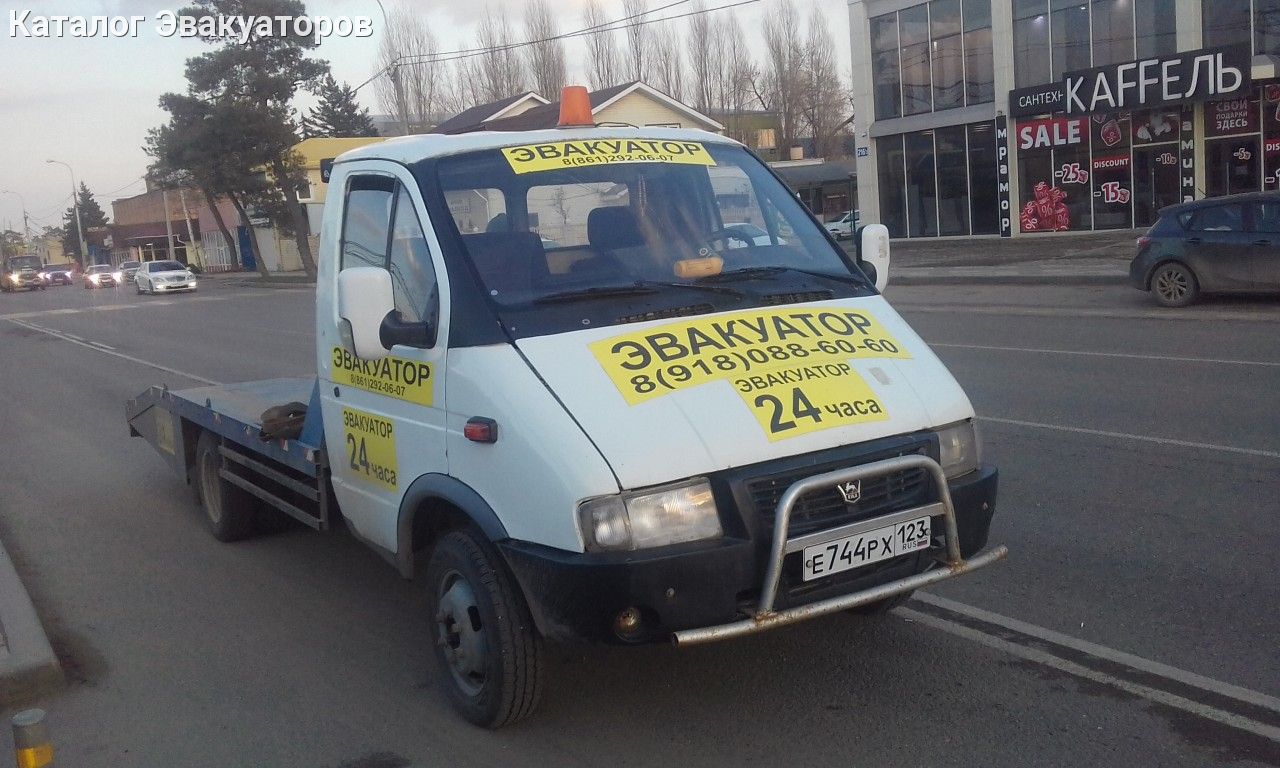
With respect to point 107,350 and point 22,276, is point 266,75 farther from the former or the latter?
point 107,350

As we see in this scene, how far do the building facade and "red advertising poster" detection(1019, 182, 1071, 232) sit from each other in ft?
0.13

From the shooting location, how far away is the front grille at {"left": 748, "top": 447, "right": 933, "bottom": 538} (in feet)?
12.1

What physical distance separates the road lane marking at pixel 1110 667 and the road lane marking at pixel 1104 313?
1107cm

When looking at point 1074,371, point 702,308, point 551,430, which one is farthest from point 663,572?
point 1074,371

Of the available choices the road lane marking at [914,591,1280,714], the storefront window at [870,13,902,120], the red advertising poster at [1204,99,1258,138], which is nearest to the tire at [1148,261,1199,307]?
the road lane marking at [914,591,1280,714]

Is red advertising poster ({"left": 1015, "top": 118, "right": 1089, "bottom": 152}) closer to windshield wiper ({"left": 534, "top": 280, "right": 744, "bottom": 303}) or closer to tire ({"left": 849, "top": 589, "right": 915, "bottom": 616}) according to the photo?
tire ({"left": 849, "top": 589, "right": 915, "bottom": 616})

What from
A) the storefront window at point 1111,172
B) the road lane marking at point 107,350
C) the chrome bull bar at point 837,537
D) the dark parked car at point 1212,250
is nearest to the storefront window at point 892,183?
the storefront window at point 1111,172

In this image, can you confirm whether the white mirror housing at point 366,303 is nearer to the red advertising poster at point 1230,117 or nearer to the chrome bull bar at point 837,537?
the chrome bull bar at point 837,537

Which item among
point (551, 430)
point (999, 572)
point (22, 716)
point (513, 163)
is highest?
point (513, 163)

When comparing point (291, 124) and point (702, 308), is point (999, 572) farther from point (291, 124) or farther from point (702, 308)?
point (291, 124)

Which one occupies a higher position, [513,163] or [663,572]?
[513,163]

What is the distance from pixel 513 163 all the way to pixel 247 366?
1268 centimetres

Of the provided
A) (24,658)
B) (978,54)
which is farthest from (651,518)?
(978,54)

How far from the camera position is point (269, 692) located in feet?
15.4
